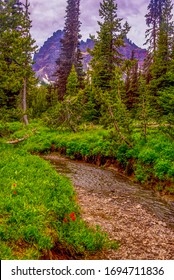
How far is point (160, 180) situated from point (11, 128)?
911 inches

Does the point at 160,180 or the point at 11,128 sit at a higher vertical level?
the point at 11,128

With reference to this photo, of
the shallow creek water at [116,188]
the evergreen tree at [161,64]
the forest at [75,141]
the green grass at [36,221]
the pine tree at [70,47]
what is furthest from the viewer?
the pine tree at [70,47]

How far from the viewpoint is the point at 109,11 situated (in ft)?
102

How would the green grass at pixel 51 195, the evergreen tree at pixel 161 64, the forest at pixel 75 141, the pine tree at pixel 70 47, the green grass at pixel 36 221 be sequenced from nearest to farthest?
the green grass at pixel 36 221 → the green grass at pixel 51 195 → the forest at pixel 75 141 → the evergreen tree at pixel 161 64 → the pine tree at pixel 70 47

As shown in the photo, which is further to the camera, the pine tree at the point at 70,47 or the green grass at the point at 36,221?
the pine tree at the point at 70,47

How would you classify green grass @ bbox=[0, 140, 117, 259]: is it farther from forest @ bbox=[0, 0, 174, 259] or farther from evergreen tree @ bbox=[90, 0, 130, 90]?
evergreen tree @ bbox=[90, 0, 130, 90]

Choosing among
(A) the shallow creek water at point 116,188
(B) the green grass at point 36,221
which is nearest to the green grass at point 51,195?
(B) the green grass at point 36,221

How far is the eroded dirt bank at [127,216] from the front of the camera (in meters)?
8.16

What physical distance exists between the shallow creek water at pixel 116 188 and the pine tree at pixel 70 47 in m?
27.7

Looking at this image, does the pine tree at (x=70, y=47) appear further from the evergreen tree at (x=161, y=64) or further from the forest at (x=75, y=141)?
the evergreen tree at (x=161, y=64)

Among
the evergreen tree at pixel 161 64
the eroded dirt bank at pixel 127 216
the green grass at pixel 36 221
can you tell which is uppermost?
the evergreen tree at pixel 161 64

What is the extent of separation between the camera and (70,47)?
48.6 metres

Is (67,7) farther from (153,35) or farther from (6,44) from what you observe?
(6,44)

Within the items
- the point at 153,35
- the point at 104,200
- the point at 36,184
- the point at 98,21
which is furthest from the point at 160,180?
the point at 153,35
